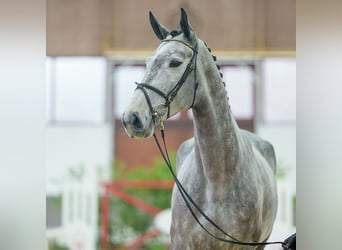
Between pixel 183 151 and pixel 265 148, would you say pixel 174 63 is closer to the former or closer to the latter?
pixel 183 151

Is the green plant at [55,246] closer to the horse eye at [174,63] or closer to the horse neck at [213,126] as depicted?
the horse neck at [213,126]

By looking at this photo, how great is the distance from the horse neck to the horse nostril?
263 millimetres

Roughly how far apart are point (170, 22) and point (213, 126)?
1.65 feet

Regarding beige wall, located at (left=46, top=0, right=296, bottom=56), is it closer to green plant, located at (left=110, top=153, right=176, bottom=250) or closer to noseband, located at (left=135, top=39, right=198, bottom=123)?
noseband, located at (left=135, top=39, right=198, bottom=123)

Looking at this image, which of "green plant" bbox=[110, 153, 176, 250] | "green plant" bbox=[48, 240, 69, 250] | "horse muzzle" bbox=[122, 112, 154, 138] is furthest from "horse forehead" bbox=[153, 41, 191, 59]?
"green plant" bbox=[48, 240, 69, 250]

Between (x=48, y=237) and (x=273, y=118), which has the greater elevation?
(x=273, y=118)

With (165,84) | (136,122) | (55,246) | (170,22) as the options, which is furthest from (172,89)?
(55,246)

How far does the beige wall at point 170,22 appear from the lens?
8.01ft

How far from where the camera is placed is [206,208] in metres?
2.21

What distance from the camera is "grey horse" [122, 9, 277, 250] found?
1961 millimetres
